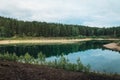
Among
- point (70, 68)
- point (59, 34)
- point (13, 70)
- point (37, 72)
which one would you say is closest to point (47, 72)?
point (37, 72)

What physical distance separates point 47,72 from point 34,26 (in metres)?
161

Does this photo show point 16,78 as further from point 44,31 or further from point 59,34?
point 59,34

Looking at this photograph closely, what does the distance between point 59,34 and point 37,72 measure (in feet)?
579

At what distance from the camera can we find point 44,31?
180375 millimetres

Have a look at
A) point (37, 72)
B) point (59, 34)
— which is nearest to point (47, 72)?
point (37, 72)

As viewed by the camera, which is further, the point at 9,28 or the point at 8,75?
the point at 9,28

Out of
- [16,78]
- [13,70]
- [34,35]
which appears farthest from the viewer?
[34,35]

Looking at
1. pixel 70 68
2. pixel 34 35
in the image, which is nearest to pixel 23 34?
pixel 34 35

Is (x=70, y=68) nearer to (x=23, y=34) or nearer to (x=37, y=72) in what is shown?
(x=37, y=72)

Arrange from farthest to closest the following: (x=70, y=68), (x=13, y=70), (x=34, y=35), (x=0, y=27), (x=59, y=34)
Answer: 1. (x=59, y=34)
2. (x=34, y=35)
3. (x=0, y=27)
4. (x=70, y=68)
5. (x=13, y=70)

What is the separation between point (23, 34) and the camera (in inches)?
6594

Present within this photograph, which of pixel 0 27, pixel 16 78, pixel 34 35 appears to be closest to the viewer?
pixel 16 78

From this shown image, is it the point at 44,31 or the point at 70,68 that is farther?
the point at 44,31

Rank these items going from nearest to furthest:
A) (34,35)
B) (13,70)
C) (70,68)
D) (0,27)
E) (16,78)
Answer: (16,78) < (13,70) < (70,68) < (0,27) < (34,35)
